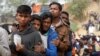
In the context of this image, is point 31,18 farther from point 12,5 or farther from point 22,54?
point 12,5

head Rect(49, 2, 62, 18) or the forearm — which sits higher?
head Rect(49, 2, 62, 18)

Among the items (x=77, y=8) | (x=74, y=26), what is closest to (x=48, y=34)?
(x=74, y=26)

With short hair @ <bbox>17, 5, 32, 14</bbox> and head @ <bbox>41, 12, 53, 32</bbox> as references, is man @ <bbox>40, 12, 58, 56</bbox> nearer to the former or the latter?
head @ <bbox>41, 12, 53, 32</bbox>

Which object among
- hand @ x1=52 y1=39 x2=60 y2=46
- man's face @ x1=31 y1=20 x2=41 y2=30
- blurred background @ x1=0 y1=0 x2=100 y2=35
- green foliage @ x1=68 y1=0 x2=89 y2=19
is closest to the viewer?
hand @ x1=52 y1=39 x2=60 y2=46

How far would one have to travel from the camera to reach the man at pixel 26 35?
14.9ft

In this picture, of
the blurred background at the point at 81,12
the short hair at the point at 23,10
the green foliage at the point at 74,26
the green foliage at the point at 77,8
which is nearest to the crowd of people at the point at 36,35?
the short hair at the point at 23,10

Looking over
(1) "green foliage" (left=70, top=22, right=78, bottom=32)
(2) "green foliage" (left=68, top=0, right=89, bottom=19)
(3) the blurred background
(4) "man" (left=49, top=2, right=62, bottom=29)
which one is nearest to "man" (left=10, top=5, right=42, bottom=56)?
(4) "man" (left=49, top=2, right=62, bottom=29)

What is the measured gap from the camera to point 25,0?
34.4 m

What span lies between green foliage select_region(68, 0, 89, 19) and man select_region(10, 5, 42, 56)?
42.3m

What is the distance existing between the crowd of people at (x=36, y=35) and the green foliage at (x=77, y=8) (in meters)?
41.1

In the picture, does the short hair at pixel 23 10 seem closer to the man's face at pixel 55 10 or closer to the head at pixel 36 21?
the head at pixel 36 21

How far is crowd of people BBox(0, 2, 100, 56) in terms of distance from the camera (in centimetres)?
446

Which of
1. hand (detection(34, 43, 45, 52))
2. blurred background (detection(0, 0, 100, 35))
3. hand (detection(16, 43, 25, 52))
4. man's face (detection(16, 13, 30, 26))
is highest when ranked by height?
man's face (detection(16, 13, 30, 26))

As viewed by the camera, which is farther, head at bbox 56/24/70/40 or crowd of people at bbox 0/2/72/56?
head at bbox 56/24/70/40
